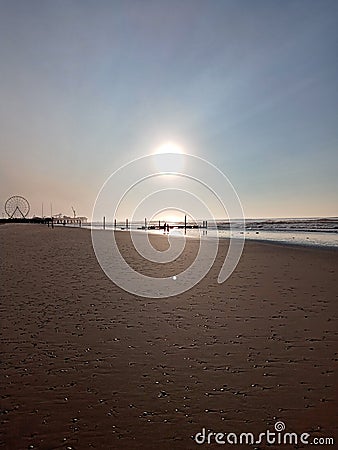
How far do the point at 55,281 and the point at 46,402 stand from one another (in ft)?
30.0

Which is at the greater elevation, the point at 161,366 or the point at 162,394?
the point at 161,366

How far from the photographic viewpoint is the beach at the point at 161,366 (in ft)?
13.8

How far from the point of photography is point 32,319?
852 cm

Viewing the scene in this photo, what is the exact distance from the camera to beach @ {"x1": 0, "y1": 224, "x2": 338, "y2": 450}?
4.21m

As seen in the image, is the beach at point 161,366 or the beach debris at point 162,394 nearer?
the beach at point 161,366

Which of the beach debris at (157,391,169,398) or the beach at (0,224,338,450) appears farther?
the beach debris at (157,391,169,398)

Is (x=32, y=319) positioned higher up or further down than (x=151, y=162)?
further down

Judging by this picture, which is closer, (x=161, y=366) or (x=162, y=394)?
(x=162, y=394)

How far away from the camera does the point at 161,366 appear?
19.5 feet

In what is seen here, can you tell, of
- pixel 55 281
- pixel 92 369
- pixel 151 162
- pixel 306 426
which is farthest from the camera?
pixel 151 162

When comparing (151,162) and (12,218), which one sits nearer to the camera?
(151,162)

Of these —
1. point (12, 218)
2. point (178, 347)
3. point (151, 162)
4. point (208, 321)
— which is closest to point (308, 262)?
point (151, 162)

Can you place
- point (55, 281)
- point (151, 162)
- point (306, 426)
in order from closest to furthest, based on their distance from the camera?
point (306, 426), point (55, 281), point (151, 162)

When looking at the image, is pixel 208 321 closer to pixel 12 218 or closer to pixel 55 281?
pixel 55 281
